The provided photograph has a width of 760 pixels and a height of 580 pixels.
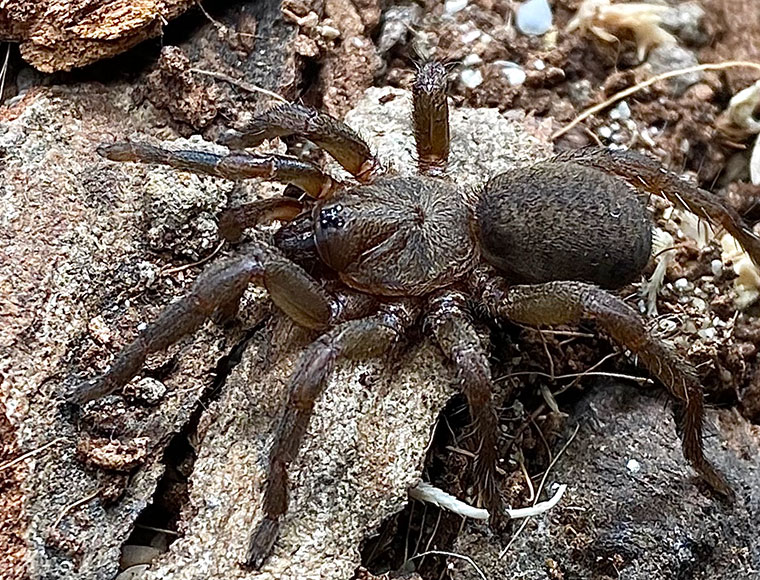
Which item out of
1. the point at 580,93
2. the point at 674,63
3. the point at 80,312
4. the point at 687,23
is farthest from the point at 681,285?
the point at 80,312

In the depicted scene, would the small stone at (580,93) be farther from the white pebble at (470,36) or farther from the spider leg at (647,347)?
the spider leg at (647,347)

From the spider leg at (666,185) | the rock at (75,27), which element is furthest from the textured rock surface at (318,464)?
the rock at (75,27)

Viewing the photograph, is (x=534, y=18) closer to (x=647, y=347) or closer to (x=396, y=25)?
(x=396, y=25)

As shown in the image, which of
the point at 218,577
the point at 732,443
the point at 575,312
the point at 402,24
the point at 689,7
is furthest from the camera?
the point at 689,7

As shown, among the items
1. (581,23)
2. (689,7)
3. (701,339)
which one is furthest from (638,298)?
(689,7)

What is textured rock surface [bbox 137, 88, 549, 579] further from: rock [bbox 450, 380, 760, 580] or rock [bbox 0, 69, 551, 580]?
rock [bbox 450, 380, 760, 580]

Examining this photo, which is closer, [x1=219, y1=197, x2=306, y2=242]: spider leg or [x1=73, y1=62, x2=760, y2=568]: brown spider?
[x1=73, y1=62, x2=760, y2=568]: brown spider

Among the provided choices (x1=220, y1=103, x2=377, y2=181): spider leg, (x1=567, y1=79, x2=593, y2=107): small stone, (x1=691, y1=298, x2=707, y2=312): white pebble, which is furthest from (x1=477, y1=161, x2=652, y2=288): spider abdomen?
(x1=567, y1=79, x2=593, y2=107): small stone

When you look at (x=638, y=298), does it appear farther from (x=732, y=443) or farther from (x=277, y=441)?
(x=277, y=441)
